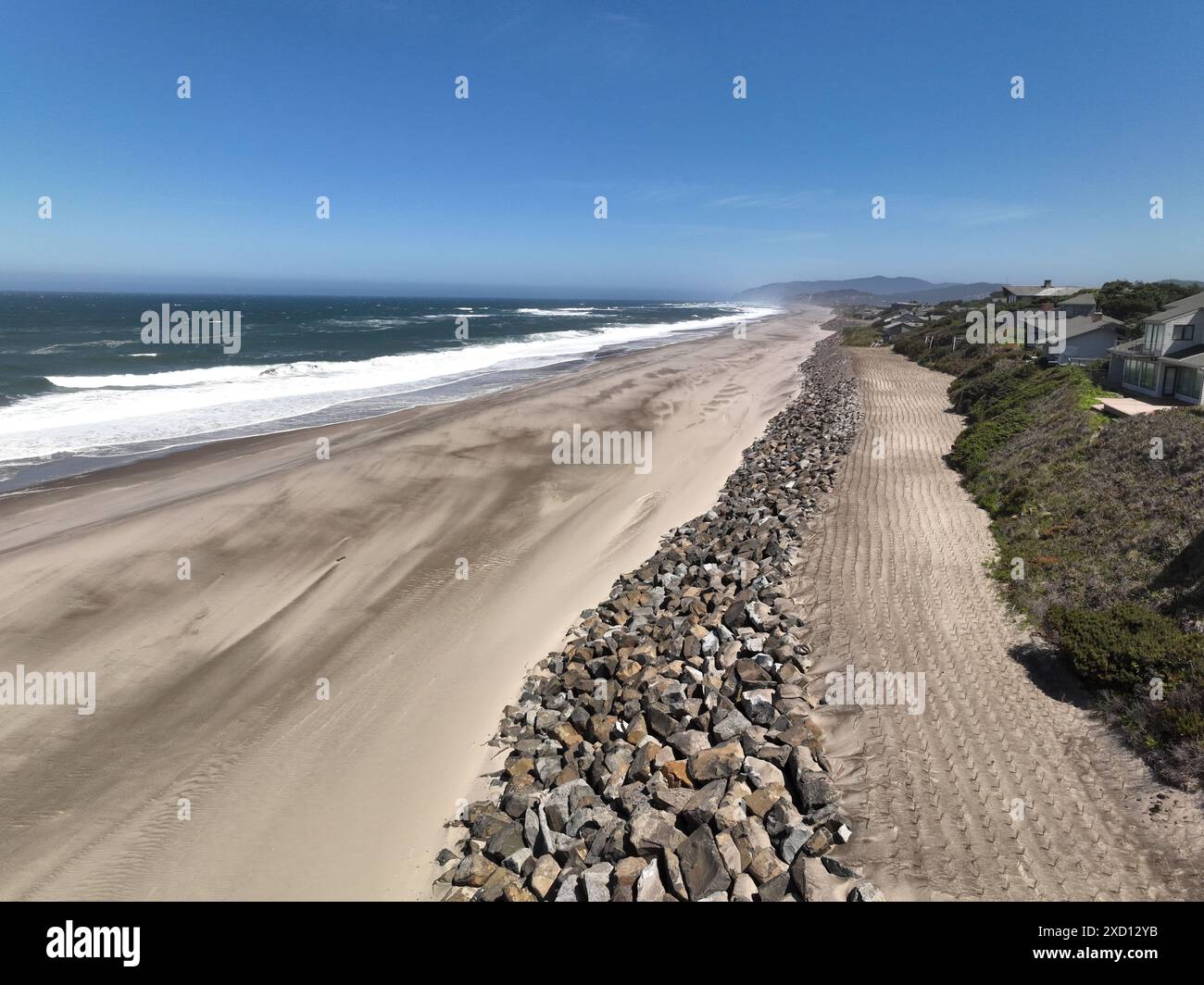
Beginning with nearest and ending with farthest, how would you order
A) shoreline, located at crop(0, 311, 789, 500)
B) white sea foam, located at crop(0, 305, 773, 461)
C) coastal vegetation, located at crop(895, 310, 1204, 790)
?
coastal vegetation, located at crop(895, 310, 1204, 790)
shoreline, located at crop(0, 311, 789, 500)
white sea foam, located at crop(0, 305, 773, 461)

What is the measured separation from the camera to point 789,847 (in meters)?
5.19

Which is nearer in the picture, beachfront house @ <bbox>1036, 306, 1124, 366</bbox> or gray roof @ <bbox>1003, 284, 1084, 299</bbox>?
beachfront house @ <bbox>1036, 306, 1124, 366</bbox>

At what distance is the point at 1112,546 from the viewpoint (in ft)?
32.5

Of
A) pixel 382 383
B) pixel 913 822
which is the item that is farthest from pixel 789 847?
pixel 382 383

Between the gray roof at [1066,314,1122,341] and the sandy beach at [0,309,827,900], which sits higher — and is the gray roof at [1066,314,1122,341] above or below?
above

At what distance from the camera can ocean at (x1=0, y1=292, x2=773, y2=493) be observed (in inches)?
914

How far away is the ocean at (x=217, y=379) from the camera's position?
2322cm

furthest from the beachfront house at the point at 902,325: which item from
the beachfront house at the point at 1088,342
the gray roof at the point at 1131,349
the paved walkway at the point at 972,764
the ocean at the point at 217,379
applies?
the paved walkway at the point at 972,764

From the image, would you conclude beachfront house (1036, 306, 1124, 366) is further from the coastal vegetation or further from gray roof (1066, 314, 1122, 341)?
the coastal vegetation

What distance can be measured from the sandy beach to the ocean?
5.01 m

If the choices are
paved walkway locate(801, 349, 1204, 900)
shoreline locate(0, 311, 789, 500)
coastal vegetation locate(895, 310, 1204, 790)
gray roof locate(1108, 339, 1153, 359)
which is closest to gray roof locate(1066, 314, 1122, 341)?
gray roof locate(1108, 339, 1153, 359)

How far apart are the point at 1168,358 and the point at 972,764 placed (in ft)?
63.5

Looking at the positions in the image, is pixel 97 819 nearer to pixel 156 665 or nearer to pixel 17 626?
pixel 156 665

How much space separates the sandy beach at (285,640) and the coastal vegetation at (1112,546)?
7.07 metres
